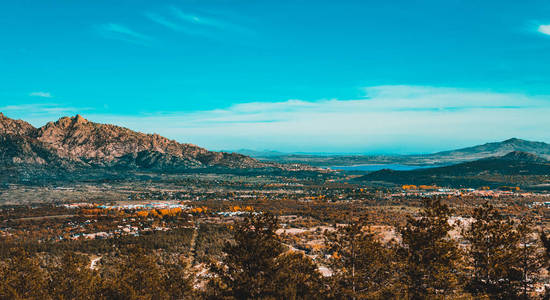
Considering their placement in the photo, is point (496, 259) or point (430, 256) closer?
point (430, 256)

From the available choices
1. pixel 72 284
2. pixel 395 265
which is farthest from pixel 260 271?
pixel 72 284

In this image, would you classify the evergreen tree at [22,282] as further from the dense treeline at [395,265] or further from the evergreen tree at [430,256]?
the evergreen tree at [430,256]

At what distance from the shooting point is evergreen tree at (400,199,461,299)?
1933 cm

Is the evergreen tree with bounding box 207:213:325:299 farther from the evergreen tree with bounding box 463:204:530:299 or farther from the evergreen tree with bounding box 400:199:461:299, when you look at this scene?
the evergreen tree with bounding box 463:204:530:299

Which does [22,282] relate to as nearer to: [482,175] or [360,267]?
[360,267]

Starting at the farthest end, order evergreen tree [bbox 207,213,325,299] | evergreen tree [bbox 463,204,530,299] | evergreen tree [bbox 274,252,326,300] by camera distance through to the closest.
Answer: evergreen tree [bbox 207,213,325,299]
evergreen tree [bbox 274,252,326,300]
evergreen tree [bbox 463,204,530,299]

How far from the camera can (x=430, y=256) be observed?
65.5 ft

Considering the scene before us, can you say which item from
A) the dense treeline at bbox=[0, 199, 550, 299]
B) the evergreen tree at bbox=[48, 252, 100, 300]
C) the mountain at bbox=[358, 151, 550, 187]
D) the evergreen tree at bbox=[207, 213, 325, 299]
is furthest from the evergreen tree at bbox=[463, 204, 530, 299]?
the mountain at bbox=[358, 151, 550, 187]

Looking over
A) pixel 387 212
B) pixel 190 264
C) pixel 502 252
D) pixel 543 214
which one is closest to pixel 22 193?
pixel 190 264

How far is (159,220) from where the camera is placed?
7519 cm

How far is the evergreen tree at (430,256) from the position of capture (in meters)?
19.3

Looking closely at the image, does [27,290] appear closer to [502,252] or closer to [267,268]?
[267,268]

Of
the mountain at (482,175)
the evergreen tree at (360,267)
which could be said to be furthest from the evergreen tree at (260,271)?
the mountain at (482,175)

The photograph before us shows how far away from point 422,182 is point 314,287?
170424mm
